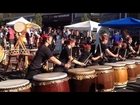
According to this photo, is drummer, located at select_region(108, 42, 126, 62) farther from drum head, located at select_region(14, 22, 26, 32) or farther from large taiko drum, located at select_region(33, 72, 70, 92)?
large taiko drum, located at select_region(33, 72, 70, 92)

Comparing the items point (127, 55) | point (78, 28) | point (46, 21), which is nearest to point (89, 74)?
point (127, 55)

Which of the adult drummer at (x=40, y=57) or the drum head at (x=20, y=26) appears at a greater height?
the drum head at (x=20, y=26)

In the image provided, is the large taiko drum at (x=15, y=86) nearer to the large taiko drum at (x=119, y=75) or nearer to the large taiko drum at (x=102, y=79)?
the large taiko drum at (x=102, y=79)

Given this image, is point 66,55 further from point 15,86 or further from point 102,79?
point 15,86

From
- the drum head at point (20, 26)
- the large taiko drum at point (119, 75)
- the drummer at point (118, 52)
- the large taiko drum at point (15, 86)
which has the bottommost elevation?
the large taiko drum at point (119, 75)

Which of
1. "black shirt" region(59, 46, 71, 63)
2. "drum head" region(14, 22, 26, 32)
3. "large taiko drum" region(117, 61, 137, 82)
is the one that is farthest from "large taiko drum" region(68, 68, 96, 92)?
Result: "drum head" region(14, 22, 26, 32)

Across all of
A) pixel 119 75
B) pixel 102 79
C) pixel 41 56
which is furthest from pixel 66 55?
pixel 119 75

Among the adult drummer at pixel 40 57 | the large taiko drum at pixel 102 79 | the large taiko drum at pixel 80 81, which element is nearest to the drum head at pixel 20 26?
the adult drummer at pixel 40 57

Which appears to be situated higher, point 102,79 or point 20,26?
point 20,26

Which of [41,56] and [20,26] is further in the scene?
[20,26]

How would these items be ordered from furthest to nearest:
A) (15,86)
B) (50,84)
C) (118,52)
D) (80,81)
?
(118,52) → (80,81) → (50,84) → (15,86)

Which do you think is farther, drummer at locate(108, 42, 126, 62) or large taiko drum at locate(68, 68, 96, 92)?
drummer at locate(108, 42, 126, 62)
